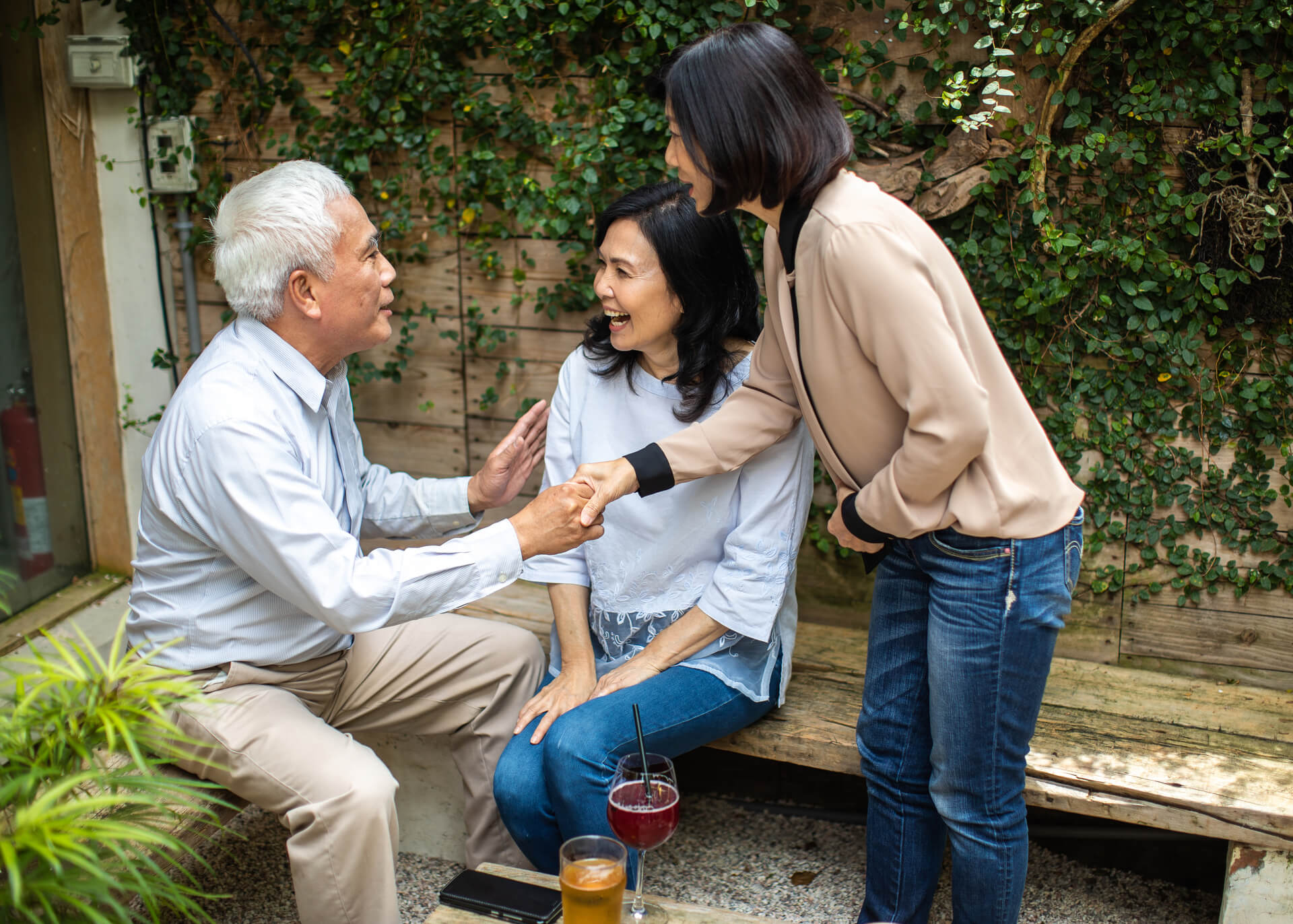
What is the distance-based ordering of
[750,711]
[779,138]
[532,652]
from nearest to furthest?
[779,138], [750,711], [532,652]

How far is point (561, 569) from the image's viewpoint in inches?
94.2

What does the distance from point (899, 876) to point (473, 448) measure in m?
1.86

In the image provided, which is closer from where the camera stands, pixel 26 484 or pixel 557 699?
pixel 557 699

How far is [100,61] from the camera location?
329 cm

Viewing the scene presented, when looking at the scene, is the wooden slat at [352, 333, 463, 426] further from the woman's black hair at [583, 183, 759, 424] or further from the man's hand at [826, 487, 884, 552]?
the man's hand at [826, 487, 884, 552]

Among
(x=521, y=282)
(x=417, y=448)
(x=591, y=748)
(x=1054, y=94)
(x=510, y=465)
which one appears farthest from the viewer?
(x=417, y=448)

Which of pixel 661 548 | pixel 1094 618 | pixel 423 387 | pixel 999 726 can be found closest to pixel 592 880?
pixel 999 726

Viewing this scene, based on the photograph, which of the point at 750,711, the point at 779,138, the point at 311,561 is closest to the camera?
the point at 779,138

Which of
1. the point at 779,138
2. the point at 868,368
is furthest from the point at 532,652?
the point at 779,138

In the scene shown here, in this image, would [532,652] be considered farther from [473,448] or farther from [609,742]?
[473,448]

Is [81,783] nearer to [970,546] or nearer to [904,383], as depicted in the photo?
[904,383]

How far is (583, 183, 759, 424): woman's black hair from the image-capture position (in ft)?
7.31

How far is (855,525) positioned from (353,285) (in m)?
1.07

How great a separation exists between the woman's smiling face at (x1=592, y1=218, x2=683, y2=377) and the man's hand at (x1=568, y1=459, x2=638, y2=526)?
290 millimetres
